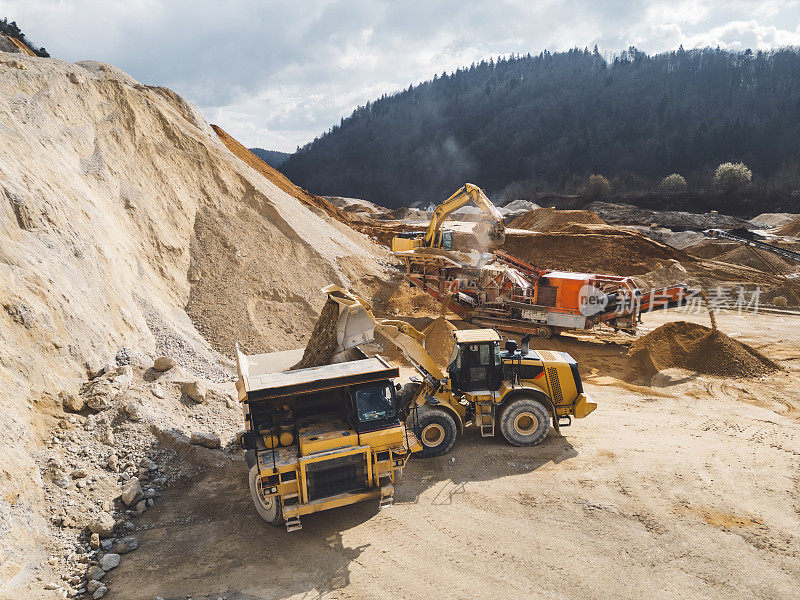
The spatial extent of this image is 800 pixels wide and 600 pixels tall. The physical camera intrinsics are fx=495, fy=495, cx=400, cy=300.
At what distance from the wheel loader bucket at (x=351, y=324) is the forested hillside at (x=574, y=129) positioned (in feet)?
242

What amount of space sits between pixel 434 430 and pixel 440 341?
5.92 m

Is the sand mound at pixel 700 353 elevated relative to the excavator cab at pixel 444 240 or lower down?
lower down

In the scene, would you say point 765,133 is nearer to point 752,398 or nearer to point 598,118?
point 598,118

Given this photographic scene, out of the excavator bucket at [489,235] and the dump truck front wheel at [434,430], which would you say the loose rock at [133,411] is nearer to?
the dump truck front wheel at [434,430]

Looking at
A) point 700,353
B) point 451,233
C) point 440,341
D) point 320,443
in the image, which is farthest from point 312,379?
point 451,233

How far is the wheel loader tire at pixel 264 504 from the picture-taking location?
691 cm

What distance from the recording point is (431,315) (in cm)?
1859

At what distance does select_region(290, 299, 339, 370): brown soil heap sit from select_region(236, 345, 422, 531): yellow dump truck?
1.23 meters

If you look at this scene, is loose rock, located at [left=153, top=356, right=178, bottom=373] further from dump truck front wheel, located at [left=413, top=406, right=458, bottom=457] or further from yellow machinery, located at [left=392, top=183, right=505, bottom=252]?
yellow machinery, located at [left=392, top=183, right=505, bottom=252]

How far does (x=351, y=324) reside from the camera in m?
8.42

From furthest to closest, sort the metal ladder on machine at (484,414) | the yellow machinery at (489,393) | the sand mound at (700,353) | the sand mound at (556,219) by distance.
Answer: the sand mound at (556,219) < the sand mound at (700,353) < the metal ladder on machine at (484,414) < the yellow machinery at (489,393)

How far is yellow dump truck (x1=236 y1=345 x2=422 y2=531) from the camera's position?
656cm

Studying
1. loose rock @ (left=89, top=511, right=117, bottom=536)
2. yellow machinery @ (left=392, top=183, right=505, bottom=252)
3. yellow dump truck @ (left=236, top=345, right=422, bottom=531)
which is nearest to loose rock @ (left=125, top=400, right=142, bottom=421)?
loose rock @ (left=89, top=511, right=117, bottom=536)

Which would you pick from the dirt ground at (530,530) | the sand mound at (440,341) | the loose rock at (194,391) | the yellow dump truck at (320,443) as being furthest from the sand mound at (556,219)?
the yellow dump truck at (320,443)
